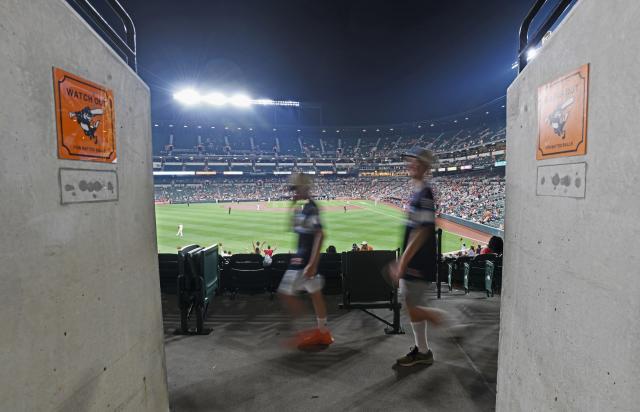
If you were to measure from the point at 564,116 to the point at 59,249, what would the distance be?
281 centimetres

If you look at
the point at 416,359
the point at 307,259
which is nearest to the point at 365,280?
the point at 307,259

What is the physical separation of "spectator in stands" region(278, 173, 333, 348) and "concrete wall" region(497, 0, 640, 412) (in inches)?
98.3

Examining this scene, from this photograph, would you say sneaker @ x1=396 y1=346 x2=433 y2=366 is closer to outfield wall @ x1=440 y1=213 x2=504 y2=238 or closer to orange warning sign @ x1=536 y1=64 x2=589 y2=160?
orange warning sign @ x1=536 y1=64 x2=589 y2=160

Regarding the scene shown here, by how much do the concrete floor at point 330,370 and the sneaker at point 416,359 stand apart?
0.25ft

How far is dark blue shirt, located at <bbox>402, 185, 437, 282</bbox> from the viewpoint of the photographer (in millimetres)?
3586

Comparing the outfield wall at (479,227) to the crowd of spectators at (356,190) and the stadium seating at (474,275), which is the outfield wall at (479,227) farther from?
the stadium seating at (474,275)

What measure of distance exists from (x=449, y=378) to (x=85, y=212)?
3746 millimetres

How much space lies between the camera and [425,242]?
3.59m

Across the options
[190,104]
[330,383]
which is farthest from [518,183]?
[190,104]

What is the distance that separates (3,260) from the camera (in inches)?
53.8

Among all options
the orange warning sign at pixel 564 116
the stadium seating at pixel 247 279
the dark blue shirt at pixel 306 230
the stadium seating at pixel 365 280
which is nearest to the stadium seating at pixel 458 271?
the stadium seating at pixel 365 280

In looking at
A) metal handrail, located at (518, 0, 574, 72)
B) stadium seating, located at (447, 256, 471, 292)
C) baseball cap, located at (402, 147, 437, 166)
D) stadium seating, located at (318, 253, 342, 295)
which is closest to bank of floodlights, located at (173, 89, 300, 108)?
stadium seating, located at (318, 253, 342, 295)

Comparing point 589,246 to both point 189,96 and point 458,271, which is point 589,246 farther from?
point 189,96

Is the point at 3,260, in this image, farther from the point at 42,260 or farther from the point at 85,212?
the point at 85,212
